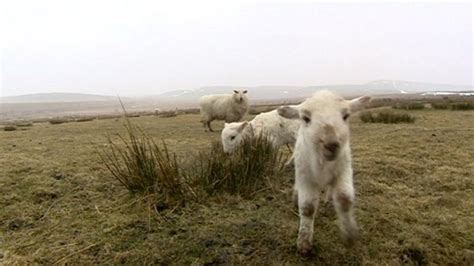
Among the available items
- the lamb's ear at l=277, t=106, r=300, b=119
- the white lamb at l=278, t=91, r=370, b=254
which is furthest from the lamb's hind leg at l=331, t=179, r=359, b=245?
the lamb's ear at l=277, t=106, r=300, b=119

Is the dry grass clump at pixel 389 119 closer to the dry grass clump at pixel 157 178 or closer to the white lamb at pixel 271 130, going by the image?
the white lamb at pixel 271 130

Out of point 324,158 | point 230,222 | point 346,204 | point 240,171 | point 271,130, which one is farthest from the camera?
point 271,130

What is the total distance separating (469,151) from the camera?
323 inches

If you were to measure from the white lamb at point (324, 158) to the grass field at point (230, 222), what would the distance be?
0.46m

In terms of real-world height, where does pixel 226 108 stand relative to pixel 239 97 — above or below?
below

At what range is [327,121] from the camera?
11.8 feet

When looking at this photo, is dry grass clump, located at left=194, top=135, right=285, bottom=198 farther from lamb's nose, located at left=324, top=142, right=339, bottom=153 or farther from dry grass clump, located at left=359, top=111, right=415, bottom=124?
dry grass clump, located at left=359, top=111, right=415, bottom=124

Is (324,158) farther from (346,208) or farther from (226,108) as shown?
(226,108)

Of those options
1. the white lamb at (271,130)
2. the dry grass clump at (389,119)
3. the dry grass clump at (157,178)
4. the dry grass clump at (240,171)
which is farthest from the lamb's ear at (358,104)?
the dry grass clump at (389,119)

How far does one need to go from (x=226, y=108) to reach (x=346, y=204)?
13.3m

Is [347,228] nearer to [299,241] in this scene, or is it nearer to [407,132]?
[299,241]

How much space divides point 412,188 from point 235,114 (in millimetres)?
11285

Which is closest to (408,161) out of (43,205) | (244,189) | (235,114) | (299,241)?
(244,189)

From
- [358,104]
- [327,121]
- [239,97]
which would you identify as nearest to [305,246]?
[327,121]
